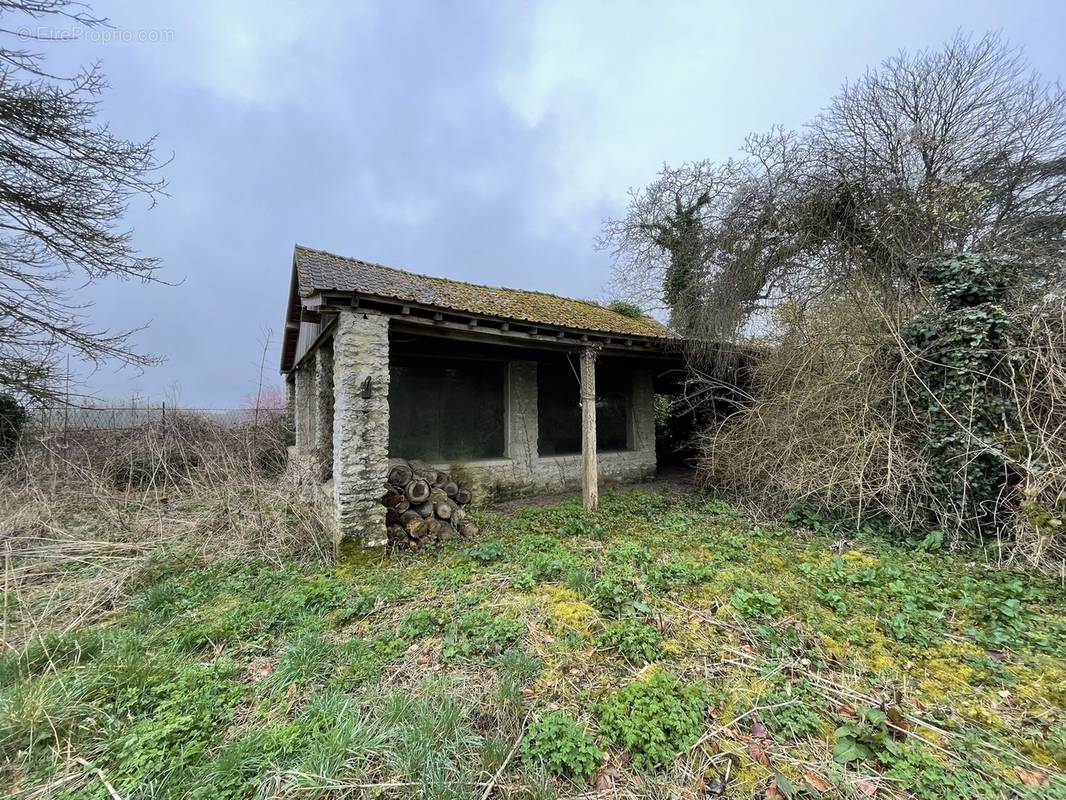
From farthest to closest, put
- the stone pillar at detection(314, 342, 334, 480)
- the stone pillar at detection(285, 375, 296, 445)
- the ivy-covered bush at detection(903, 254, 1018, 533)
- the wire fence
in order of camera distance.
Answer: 1. the stone pillar at detection(285, 375, 296, 445)
2. the wire fence
3. the stone pillar at detection(314, 342, 334, 480)
4. the ivy-covered bush at detection(903, 254, 1018, 533)

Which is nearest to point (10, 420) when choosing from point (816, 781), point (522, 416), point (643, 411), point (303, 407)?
point (303, 407)

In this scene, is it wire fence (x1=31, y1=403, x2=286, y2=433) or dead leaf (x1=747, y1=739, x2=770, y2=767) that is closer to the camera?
dead leaf (x1=747, y1=739, x2=770, y2=767)

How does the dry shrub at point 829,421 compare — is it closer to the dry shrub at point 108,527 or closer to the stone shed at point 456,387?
the stone shed at point 456,387

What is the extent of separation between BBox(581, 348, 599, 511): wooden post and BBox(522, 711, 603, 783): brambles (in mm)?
4402

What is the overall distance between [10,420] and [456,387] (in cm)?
874

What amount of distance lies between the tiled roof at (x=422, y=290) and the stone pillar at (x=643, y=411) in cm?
149

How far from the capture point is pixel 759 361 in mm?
7285

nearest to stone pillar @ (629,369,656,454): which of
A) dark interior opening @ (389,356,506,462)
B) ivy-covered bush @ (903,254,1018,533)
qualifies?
dark interior opening @ (389,356,506,462)

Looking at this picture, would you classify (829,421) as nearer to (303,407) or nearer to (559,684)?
(559,684)

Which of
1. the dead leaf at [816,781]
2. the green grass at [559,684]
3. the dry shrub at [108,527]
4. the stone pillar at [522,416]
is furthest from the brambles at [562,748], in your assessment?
the stone pillar at [522,416]

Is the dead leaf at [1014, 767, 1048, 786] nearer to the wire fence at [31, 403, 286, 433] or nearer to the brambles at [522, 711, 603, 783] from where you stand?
the brambles at [522, 711, 603, 783]

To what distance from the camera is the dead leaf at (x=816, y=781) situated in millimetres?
1900

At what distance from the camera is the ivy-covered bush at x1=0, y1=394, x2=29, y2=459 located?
7.60 metres

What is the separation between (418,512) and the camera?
550 cm
